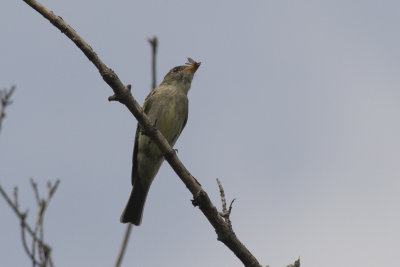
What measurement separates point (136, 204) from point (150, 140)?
3.60 ft

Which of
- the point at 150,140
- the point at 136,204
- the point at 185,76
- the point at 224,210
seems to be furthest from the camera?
the point at 185,76

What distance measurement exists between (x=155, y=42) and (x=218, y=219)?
5.38 ft

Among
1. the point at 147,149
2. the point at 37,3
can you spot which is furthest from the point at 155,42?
the point at 147,149

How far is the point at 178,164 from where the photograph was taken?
19.3ft

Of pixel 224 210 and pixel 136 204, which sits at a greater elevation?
pixel 136 204

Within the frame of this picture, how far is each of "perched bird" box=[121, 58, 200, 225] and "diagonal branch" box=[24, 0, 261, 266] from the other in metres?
4.36

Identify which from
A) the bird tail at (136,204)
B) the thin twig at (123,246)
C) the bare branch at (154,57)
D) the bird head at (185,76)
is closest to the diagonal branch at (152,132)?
the bare branch at (154,57)

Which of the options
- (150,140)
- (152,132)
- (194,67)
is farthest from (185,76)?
(152,132)

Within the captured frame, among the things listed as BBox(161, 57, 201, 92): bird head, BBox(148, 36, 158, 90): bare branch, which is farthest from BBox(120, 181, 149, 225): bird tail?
BBox(148, 36, 158, 90): bare branch

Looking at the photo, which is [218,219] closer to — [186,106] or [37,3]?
[37,3]

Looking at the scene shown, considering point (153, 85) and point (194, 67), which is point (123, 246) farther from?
point (194, 67)

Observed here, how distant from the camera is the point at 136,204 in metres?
10.6

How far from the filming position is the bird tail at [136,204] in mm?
10398

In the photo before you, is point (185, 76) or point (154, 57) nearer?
point (154, 57)
